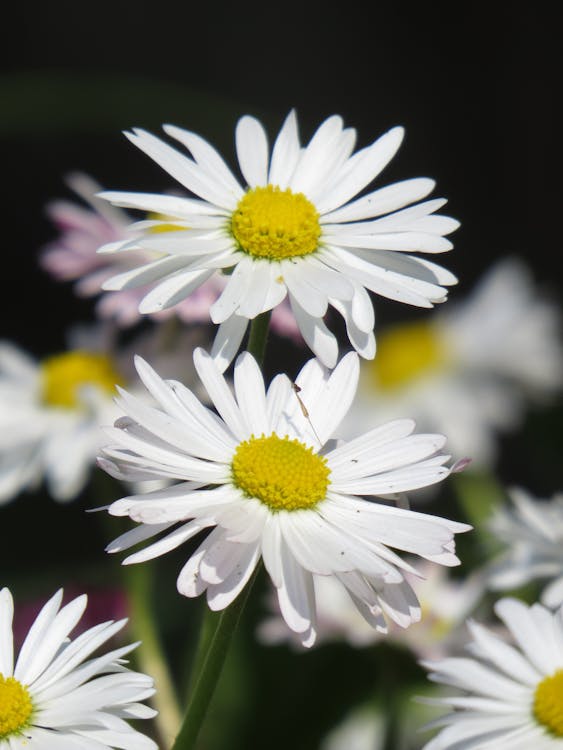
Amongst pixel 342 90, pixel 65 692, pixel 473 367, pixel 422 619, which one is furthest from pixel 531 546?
pixel 342 90

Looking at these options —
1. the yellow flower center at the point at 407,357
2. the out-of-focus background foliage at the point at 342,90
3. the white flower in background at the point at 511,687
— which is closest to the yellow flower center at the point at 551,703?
the white flower in background at the point at 511,687

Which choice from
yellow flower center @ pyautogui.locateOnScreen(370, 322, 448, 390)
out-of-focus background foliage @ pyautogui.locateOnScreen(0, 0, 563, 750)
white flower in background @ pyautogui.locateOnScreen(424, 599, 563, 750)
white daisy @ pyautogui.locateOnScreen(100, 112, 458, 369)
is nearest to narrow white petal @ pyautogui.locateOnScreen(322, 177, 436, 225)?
white daisy @ pyautogui.locateOnScreen(100, 112, 458, 369)

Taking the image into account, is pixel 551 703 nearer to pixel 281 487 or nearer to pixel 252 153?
pixel 281 487

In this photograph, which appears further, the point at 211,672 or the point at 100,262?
the point at 100,262

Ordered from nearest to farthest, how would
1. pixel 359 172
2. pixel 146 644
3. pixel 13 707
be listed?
pixel 13 707, pixel 359 172, pixel 146 644

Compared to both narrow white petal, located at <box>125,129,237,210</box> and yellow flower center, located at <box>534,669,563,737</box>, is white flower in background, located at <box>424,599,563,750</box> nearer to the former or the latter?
yellow flower center, located at <box>534,669,563,737</box>

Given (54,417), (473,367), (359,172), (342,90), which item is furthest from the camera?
(342,90)

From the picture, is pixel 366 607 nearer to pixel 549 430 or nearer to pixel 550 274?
pixel 549 430

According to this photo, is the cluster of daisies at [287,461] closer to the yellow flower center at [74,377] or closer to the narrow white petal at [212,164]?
the narrow white petal at [212,164]
